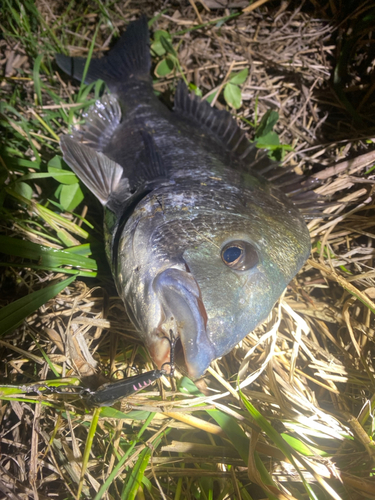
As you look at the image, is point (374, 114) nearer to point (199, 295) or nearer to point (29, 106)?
point (199, 295)

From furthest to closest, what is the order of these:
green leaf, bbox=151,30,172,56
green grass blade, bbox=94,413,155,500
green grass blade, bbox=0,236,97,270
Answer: green leaf, bbox=151,30,172,56 → green grass blade, bbox=0,236,97,270 → green grass blade, bbox=94,413,155,500

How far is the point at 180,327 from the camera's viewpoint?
1340mm

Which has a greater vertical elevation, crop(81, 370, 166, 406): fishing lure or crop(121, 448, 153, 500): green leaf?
crop(81, 370, 166, 406): fishing lure

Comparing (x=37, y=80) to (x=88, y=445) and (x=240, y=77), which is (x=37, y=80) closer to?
(x=240, y=77)

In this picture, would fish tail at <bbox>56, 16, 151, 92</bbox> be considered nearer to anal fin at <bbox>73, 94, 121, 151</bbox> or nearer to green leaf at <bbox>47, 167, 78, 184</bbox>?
anal fin at <bbox>73, 94, 121, 151</bbox>

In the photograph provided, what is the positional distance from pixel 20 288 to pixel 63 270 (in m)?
0.51

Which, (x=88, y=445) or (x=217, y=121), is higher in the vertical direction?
(x=217, y=121)

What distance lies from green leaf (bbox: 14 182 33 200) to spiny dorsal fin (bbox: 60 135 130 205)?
0.41 m

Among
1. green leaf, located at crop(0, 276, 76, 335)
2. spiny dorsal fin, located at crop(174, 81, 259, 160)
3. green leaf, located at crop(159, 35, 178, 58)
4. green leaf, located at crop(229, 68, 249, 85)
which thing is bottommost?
green leaf, located at crop(0, 276, 76, 335)

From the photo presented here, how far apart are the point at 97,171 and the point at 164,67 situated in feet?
5.32

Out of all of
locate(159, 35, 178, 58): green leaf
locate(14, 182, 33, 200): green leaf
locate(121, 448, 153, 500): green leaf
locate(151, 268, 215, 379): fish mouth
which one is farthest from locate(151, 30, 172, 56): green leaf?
locate(121, 448, 153, 500): green leaf

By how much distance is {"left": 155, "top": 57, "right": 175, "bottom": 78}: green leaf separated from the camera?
3135 mm

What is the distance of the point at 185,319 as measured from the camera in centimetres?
133

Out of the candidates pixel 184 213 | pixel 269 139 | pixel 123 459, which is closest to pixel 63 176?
pixel 184 213
